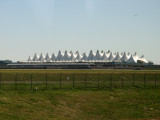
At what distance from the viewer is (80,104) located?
27.9m

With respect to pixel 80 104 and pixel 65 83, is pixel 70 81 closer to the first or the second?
pixel 65 83

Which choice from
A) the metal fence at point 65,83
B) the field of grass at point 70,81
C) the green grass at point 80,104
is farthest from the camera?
the field of grass at point 70,81

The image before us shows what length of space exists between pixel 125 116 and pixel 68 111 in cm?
522

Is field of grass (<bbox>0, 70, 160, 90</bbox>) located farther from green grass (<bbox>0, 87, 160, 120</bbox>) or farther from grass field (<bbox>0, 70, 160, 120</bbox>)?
green grass (<bbox>0, 87, 160, 120</bbox>)

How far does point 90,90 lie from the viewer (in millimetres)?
34719

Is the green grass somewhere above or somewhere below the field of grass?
below

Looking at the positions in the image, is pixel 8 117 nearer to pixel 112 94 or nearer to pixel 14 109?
pixel 14 109

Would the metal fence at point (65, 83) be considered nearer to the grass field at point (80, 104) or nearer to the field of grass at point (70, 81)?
the field of grass at point (70, 81)

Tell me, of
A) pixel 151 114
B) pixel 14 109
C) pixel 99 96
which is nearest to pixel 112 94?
pixel 99 96

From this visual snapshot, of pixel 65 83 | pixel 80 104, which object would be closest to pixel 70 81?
pixel 65 83

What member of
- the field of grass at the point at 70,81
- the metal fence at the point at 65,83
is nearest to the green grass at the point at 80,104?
the metal fence at the point at 65,83

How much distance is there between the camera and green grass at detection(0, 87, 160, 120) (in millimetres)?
23042

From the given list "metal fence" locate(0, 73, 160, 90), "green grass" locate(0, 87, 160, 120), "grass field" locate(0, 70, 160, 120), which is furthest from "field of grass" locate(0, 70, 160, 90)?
"green grass" locate(0, 87, 160, 120)

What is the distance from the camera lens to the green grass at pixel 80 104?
75.6 feet
